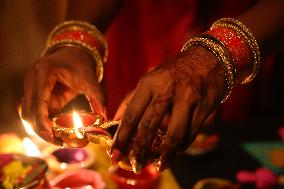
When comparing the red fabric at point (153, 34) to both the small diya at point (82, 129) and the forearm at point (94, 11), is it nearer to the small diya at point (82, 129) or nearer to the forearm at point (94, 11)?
the forearm at point (94, 11)

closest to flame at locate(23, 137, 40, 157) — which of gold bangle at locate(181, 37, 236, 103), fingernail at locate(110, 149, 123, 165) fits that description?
fingernail at locate(110, 149, 123, 165)

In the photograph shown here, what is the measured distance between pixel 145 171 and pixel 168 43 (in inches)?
39.1

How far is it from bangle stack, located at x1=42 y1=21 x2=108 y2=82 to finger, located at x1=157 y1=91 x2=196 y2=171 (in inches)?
20.1

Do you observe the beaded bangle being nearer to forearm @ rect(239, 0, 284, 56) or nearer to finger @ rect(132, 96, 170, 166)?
forearm @ rect(239, 0, 284, 56)

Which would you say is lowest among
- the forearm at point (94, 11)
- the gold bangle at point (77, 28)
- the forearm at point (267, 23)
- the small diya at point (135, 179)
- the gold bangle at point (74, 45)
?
the small diya at point (135, 179)

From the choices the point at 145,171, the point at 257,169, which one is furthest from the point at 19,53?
the point at 257,169

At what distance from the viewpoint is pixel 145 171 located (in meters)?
1.23

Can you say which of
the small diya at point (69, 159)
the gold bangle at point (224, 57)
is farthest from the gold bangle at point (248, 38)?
the small diya at point (69, 159)

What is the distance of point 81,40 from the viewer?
3.90 ft

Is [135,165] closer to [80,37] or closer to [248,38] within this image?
[248,38]

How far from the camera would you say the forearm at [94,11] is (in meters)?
1.39

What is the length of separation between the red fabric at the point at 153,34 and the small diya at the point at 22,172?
3.32ft

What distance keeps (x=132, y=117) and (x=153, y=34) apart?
4.53 feet

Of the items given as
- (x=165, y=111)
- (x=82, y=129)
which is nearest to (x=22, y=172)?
(x=82, y=129)
